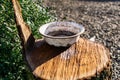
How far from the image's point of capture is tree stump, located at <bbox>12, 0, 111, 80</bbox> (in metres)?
3.26

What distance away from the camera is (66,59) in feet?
11.3

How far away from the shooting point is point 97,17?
7.29 m

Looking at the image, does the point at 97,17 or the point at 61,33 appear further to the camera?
the point at 97,17

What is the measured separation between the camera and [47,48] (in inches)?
143

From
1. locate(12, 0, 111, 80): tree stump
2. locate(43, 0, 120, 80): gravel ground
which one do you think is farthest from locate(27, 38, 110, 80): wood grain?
locate(43, 0, 120, 80): gravel ground

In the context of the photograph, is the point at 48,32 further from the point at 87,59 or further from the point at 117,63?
the point at 117,63

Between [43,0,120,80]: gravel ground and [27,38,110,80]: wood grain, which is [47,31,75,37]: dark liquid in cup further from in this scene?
[43,0,120,80]: gravel ground

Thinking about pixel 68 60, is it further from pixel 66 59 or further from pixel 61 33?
pixel 61 33

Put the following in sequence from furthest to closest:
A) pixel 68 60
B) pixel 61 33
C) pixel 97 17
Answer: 1. pixel 97 17
2. pixel 61 33
3. pixel 68 60

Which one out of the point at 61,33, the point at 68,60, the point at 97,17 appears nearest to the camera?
the point at 68,60

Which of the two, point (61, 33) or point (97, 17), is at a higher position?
point (61, 33)

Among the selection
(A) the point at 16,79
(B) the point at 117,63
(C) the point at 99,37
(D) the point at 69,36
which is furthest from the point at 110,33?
(D) the point at 69,36

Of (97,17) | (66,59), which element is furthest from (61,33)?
(97,17)

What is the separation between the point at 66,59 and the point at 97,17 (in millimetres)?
3982
